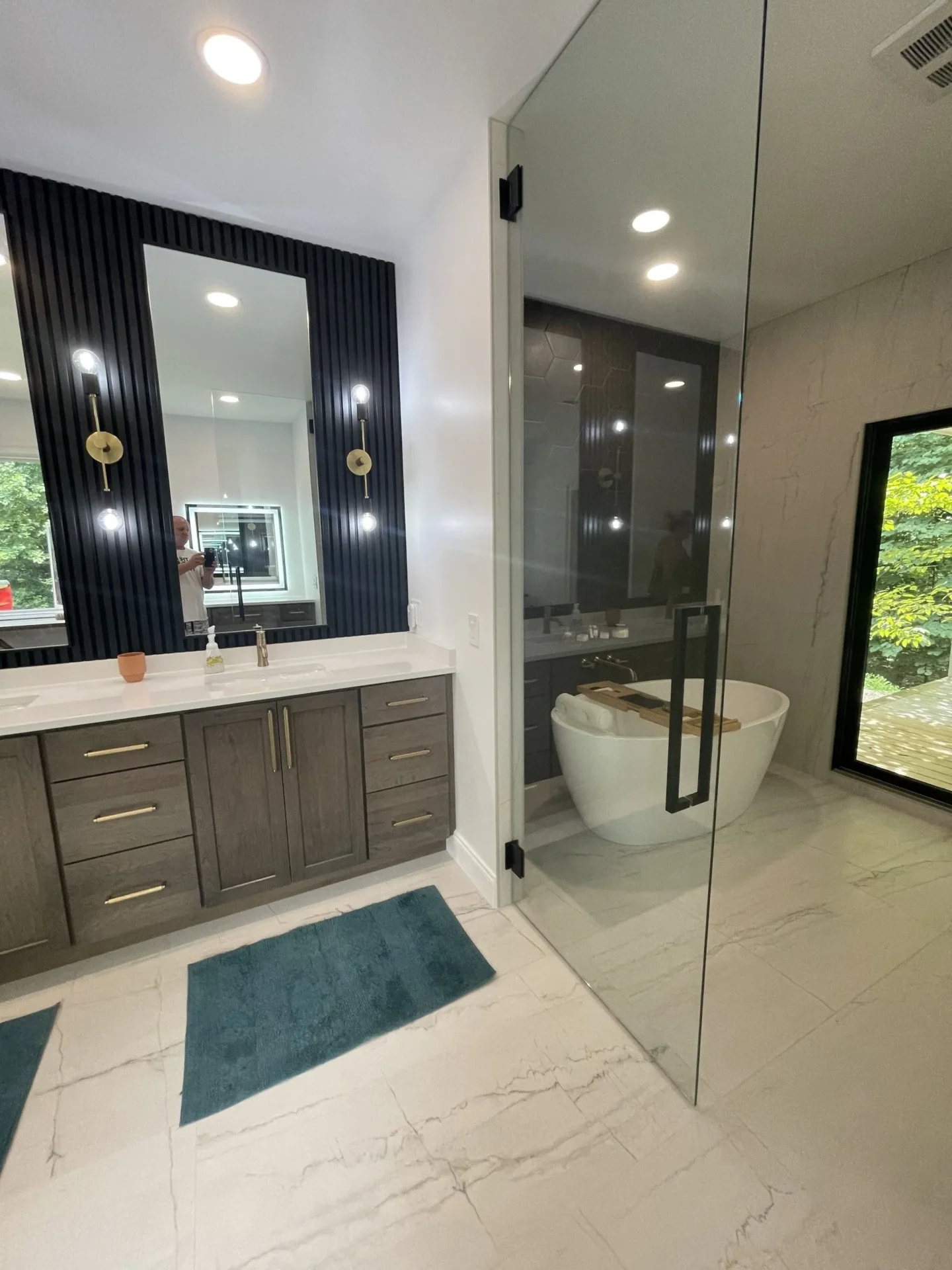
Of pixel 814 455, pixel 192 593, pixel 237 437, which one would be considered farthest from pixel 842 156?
pixel 192 593

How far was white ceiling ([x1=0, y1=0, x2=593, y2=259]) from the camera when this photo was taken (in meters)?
1.35

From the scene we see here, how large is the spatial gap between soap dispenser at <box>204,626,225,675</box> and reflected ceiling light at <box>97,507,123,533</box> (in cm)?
56

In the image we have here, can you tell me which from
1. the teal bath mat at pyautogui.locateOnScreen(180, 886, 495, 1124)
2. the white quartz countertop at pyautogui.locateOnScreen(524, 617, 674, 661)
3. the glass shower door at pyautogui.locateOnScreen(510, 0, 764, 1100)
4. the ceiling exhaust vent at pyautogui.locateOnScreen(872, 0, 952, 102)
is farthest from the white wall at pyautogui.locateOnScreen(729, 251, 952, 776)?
the teal bath mat at pyautogui.locateOnScreen(180, 886, 495, 1124)

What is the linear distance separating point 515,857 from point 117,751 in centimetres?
154

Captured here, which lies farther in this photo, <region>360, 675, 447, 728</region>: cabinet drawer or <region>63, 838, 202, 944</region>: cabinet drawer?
<region>360, 675, 447, 728</region>: cabinet drawer

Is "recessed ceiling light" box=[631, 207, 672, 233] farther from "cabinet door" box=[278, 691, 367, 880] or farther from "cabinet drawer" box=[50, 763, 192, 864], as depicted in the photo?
"cabinet drawer" box=[50, 763, 192, 864]

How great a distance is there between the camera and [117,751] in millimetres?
1746

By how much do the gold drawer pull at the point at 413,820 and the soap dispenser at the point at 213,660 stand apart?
104 cm

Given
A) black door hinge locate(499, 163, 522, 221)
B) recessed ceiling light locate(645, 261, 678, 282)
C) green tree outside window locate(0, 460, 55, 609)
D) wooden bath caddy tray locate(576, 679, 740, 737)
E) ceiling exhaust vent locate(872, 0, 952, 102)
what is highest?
ceiling exhaust vent locate(872, 0, 952, 102)

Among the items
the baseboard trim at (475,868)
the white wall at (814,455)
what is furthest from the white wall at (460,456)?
the white wall at (814,455)

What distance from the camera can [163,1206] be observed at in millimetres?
1182

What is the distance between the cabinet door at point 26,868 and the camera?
63.9 inches

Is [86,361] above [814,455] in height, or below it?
above

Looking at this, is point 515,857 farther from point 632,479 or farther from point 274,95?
point 274,95
